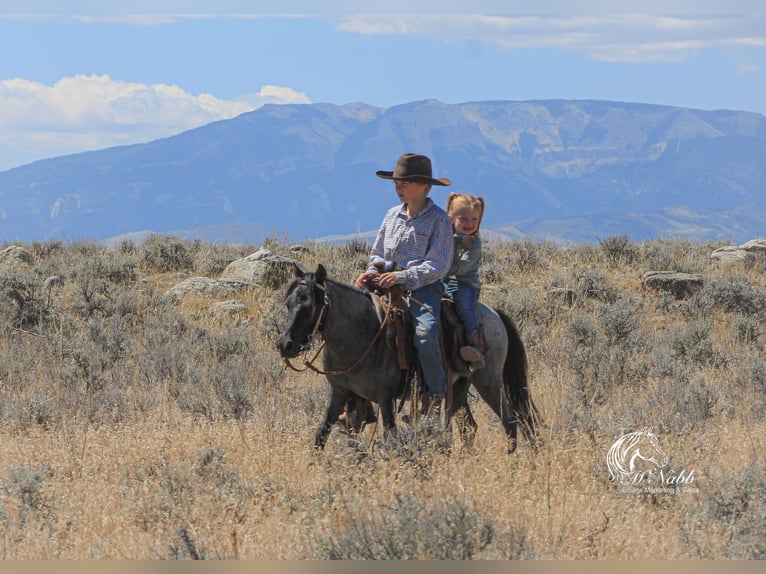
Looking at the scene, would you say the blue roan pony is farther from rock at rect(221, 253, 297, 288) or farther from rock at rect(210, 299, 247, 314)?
rock at rect(221, 253, 297, 288)

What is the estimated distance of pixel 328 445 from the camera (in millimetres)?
7445

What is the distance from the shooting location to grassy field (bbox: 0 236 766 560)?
5453 mm

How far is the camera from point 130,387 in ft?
33.8

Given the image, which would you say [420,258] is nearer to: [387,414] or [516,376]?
[387,414]

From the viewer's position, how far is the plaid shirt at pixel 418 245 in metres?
7.23

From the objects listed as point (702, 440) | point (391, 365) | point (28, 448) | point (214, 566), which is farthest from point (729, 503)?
point (28, 448)

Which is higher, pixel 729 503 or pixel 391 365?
pixel 391 365

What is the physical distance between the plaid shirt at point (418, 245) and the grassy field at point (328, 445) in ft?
3.70

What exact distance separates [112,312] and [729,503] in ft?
33.5

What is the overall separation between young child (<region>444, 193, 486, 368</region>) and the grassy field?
2.90 ft

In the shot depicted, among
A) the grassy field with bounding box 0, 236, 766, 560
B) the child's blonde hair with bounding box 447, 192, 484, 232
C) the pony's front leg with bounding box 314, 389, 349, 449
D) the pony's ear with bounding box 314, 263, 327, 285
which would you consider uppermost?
the child's blonde hair with bounding box 447, 192, 484, 232

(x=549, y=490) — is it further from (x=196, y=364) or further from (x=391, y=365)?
(x=196, y=364)

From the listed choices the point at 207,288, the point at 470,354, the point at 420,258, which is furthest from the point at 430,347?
the point at 207,288

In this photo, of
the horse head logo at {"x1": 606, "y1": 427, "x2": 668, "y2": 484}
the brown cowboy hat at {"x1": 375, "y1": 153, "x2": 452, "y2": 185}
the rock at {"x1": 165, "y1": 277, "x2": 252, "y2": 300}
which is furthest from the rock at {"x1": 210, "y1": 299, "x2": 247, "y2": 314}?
the horse head logo at {"x1": 606, "y1": 427, "x2": 668, "y2": 484}
